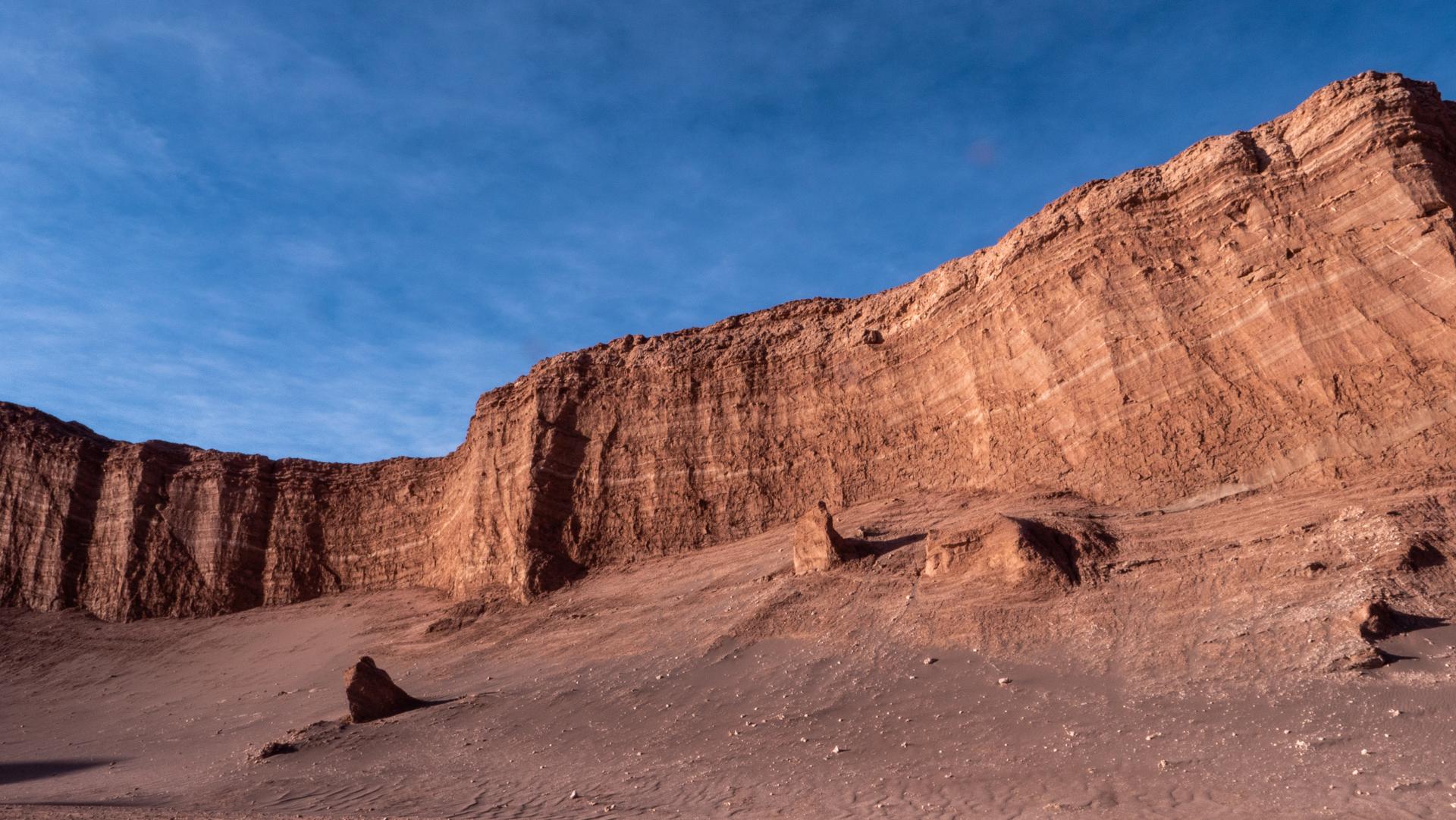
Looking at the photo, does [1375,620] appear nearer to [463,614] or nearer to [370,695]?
[370,695]

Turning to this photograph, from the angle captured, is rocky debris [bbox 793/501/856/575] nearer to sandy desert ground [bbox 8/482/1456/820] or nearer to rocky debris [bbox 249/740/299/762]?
sandy desert ground [bbox 8/482/1456/820]

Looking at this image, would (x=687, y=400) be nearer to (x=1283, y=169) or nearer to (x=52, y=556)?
(x=1283, y=169)

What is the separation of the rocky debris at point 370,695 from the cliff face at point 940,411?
24.4 feet

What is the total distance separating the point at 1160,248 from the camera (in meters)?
19.6

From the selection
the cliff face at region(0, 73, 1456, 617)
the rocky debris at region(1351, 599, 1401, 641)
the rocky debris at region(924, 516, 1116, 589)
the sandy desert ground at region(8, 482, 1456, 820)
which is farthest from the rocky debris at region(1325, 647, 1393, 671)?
the cliff face at region(0, 73, 1456, 617)

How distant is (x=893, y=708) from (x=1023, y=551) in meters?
3.75

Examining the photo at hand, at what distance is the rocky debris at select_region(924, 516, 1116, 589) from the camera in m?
15.3

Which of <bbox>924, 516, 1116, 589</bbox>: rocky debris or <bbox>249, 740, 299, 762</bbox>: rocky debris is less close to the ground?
<bbox>924, 516, 1116, 589</bbox>: rocky debris

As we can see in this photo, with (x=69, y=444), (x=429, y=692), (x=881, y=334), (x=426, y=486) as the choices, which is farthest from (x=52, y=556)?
A: (x=881, y=334)

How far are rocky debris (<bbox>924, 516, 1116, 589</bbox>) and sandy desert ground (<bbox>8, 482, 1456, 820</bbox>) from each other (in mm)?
355

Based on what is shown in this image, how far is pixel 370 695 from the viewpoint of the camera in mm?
17016

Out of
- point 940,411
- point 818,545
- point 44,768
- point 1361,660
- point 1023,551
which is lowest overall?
point 44,768

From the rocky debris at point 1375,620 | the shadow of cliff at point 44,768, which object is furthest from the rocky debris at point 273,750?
the rocky debris at point 1375,620

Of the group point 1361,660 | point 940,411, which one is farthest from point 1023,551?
point 940,411
